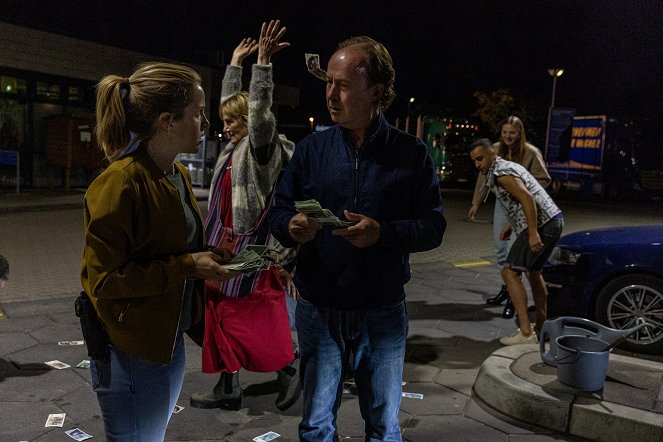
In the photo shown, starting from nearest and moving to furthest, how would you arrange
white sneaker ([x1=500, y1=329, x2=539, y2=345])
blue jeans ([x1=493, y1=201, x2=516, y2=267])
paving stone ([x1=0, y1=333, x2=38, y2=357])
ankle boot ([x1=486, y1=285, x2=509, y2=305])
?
paving stone ([x1=0, y1=333, x2=38, y2=357]) < white sneaker ([x1=500, y1=329, x2=539, y2=345]) < blue jeans ([x1=493, y1=201, x2=516, y2=267]) < ankle boot ([x1=486, y1=285, x2=509, y2=305])

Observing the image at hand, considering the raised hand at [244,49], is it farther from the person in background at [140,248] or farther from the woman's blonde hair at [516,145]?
the woman's blonde hair at [516,145]

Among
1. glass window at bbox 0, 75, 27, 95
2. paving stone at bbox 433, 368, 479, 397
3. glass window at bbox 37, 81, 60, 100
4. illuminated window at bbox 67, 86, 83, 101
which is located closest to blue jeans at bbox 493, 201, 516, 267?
paving stone at bbox 433, 368, 479, 397

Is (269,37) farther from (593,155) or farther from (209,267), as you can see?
(593,155)

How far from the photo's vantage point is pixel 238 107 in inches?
141

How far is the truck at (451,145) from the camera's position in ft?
111

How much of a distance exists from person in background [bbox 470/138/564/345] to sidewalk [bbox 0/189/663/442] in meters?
0.58

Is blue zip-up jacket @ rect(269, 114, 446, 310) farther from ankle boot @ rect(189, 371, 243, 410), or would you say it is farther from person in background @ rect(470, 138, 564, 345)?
person in background @ rect(470, 138, 564, 345)

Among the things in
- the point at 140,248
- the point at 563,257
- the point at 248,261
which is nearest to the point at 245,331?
the point at 248,261

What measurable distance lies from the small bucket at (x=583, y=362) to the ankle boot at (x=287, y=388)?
172cm

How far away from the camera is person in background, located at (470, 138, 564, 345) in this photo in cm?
511

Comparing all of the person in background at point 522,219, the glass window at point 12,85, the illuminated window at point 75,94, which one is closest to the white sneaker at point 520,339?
the person in background at point 522,219

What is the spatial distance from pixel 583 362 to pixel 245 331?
2.14 meters

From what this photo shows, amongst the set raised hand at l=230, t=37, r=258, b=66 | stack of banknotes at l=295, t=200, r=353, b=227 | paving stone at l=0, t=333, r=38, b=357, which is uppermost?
raised hand at l=230, t=37, r=258, b=66

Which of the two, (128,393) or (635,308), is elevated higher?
(128,393)
